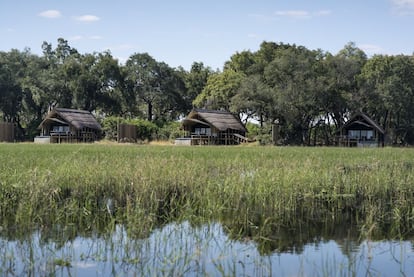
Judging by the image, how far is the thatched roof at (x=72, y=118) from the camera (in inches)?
1773


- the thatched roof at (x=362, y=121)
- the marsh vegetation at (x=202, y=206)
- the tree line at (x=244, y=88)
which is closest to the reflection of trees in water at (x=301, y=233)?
the marsh vegetation at (x=202, y=206)

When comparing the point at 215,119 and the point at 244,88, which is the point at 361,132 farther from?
the point at 215,119

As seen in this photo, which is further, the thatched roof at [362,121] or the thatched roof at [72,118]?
the thatched roof at [72,118]

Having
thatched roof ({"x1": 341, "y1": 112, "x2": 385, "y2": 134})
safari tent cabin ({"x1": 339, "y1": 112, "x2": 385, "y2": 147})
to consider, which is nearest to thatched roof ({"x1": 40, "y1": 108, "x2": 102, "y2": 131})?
safari tent cabin ({"x1": 339, "y1": 112, "x2": 385, "y2": 147})

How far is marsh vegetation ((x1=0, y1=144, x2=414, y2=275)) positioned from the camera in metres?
6.88

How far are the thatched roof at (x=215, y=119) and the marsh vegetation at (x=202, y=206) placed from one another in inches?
1275

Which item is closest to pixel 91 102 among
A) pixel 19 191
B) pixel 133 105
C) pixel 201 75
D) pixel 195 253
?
pixel 133 105

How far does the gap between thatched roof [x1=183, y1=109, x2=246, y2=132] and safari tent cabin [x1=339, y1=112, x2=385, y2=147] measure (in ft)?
29.5

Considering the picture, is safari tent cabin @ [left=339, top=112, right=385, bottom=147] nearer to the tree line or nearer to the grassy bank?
the tree line

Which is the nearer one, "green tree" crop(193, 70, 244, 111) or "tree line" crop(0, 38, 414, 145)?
"tree line" crop(0, 38, 414, 145)

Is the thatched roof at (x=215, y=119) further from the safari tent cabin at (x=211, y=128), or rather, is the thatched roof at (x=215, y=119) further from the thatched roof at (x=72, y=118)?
the thatched roof at (x=72, y=118)

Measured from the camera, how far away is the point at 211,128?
4538 cm

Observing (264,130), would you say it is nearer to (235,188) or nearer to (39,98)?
(39,98)

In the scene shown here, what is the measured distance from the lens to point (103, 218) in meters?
7.86
